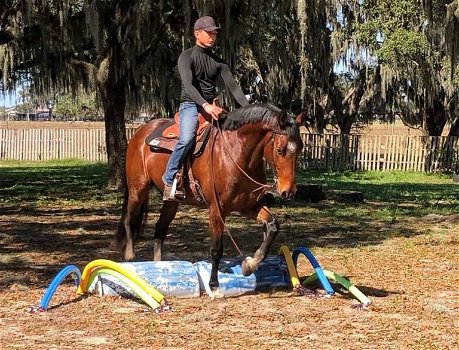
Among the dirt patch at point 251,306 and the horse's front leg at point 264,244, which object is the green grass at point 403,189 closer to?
the dirt patch at point 251,306

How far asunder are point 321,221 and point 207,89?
536 centimetres

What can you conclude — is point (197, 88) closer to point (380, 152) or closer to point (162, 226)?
point (162, 226)

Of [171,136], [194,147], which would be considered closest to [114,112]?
[171,136]

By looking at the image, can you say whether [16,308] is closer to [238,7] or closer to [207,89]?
[207,89]

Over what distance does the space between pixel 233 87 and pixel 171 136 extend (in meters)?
0.78

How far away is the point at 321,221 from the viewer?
35.6 ft

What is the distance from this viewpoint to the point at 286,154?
5230 mm

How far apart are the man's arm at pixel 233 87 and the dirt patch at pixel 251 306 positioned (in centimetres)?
165

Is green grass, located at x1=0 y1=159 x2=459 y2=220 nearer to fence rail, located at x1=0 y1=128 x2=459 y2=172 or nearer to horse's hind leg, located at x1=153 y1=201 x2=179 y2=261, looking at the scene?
fence rail, located at x1=0 y1=128 x2=459 y2=172

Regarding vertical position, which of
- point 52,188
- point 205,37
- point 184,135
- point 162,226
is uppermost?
point 205,37

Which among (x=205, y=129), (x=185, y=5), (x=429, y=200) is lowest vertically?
(x=429, y=200)

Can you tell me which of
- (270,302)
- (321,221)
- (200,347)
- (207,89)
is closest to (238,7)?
(321,221)

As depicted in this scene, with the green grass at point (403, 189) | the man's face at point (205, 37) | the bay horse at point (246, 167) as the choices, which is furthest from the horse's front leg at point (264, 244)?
the green grass at point (403, 189)

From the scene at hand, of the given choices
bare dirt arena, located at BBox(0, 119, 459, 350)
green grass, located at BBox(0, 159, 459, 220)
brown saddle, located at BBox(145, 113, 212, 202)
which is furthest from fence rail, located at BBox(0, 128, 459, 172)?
brown saddle, located at BBox(145, 113, 212, 202)
